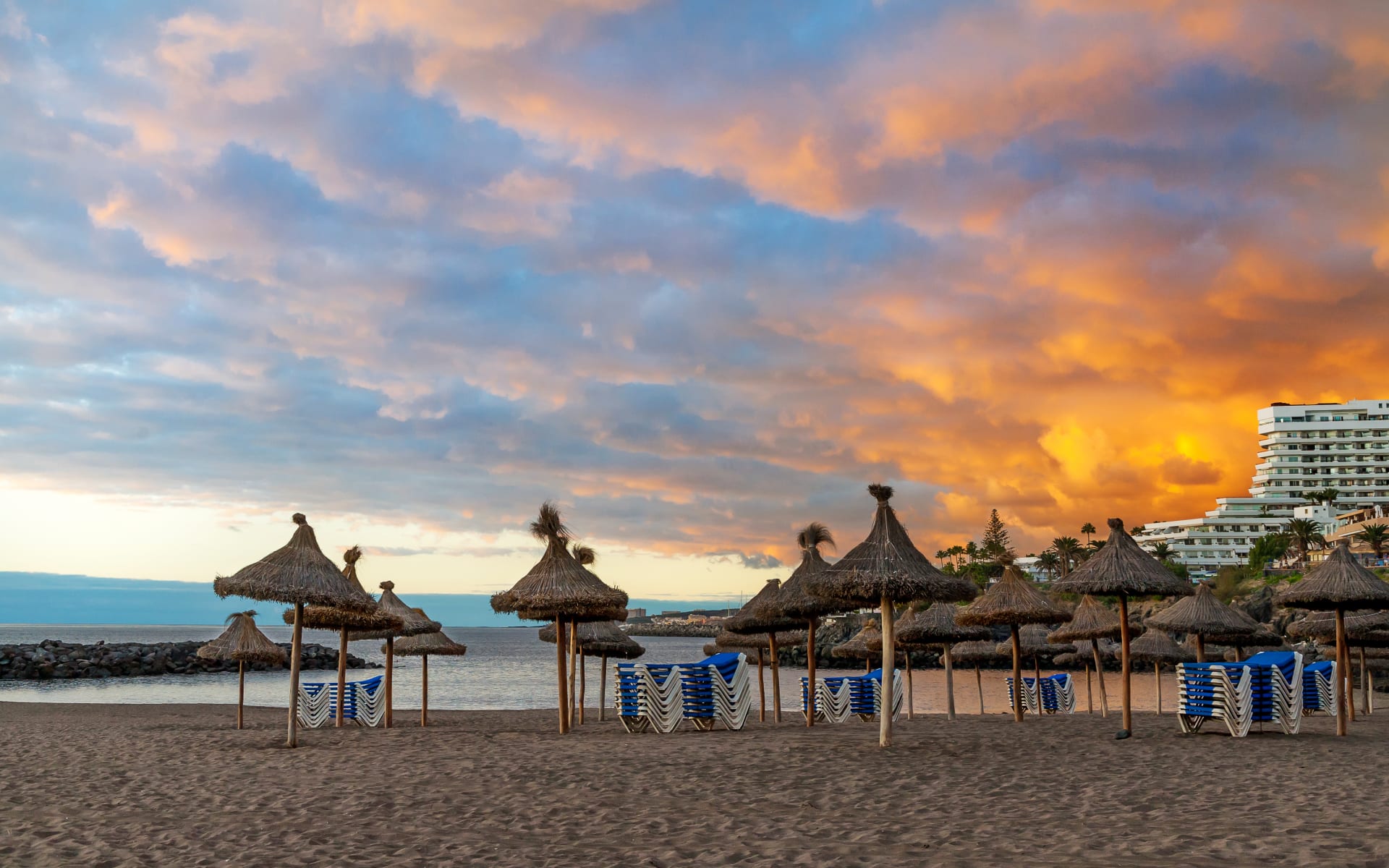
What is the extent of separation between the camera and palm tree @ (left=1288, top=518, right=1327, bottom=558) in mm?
89312

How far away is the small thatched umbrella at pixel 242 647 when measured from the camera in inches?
782

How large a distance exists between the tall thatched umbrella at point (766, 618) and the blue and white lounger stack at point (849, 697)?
1.44m

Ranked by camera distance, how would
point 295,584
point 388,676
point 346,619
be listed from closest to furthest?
1. point 295,584
2. point 346,619
3. point 388,676

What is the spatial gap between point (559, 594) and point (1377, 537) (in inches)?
3422

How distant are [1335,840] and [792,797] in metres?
4.33

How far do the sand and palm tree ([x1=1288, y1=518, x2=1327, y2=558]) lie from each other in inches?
3459

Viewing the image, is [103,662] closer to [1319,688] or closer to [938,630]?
[938,630]

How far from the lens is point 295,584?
14.3 metres

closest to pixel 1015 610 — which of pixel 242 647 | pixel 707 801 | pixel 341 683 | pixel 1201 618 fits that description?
pixel 1201 618

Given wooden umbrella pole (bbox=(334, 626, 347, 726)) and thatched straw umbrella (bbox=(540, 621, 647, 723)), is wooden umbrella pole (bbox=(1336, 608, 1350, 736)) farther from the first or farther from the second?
wooden umbrella pole (bbox=(334, 626, 347, 726))

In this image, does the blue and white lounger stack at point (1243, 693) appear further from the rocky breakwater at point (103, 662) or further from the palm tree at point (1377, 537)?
the palm tree at point (1377, 537)

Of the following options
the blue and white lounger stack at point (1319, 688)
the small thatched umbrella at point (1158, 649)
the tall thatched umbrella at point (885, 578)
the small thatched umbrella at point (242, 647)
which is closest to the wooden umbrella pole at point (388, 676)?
the small thatched umbrella at point (242, 647)

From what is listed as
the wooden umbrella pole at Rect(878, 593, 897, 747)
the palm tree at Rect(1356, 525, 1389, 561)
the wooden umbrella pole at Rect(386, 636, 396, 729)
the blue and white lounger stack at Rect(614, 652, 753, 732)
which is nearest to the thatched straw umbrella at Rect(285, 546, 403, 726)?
the wooden umbrella pole at Rect(386, 636, 396, 729)

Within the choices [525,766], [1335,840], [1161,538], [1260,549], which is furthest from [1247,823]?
[1161,538]
